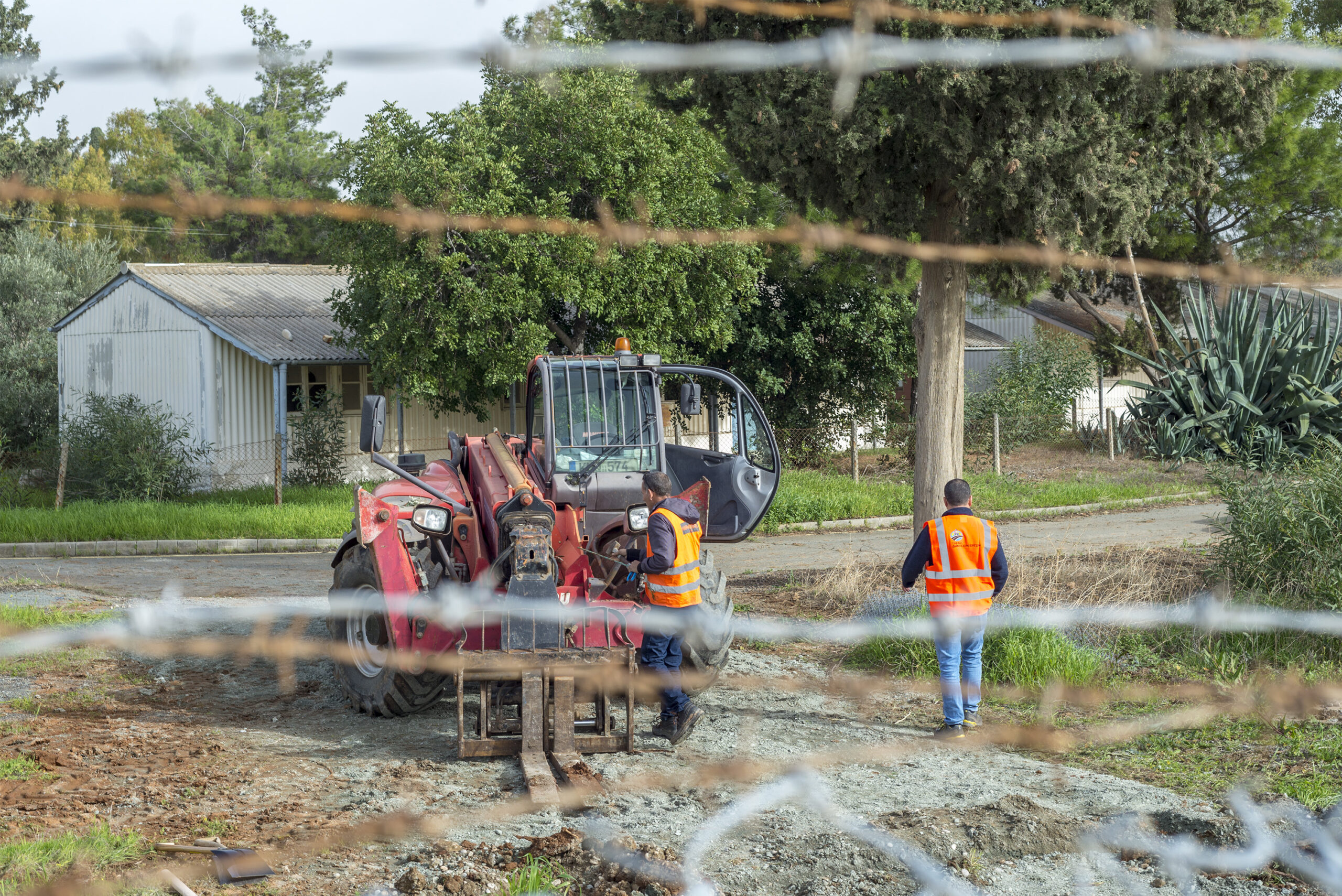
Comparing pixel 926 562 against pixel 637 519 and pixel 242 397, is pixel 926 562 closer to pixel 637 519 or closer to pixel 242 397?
pixel 637 519

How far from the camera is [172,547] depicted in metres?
17.1

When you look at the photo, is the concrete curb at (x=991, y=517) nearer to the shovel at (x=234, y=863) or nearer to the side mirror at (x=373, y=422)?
the side mirror at (x=373, y=422)

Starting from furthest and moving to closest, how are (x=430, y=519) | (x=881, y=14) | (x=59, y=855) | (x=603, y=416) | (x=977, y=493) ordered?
(x=977, y=493), (x=603, y=416), (x=430, y=519), (x=59, y=855), (x=881, y=14)

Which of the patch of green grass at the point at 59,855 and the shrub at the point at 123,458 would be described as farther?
the shrub at the point at 123,458

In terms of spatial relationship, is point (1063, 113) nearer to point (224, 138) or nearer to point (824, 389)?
point (824, 389)

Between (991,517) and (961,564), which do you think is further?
(991,517)

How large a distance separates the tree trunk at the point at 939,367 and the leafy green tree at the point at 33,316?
21460 millimetres

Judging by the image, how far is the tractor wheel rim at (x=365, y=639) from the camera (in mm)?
7648

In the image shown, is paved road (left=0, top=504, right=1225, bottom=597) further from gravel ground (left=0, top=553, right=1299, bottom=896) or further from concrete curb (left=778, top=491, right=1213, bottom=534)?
gravel ground (left=0, top=553, right=1299, bottom=896)

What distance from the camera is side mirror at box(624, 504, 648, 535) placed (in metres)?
7.68

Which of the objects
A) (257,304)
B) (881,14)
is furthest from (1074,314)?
(881,14)

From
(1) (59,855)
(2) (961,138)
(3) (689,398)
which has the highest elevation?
(2) (961,138)

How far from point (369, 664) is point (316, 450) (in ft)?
53.6

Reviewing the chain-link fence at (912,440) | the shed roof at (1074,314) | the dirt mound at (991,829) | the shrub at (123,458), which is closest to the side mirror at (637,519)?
the dirt mound at (991,829)
